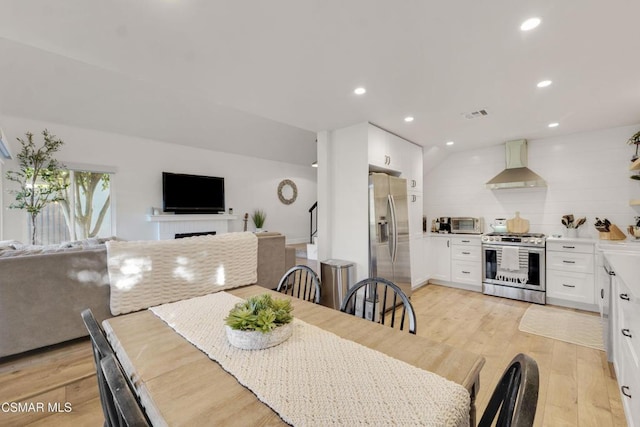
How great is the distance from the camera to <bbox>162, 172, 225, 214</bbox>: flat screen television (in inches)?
223

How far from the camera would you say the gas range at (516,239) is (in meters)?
3.71

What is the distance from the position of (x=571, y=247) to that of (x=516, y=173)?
1280mm

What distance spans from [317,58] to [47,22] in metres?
1.61

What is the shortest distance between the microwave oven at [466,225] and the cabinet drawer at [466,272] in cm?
57

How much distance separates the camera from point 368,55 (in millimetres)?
1975

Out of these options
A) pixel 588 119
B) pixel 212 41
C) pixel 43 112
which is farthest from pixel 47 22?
pixel 588 119

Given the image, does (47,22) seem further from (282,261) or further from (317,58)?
(282,261)

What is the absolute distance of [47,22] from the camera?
63.4 inches

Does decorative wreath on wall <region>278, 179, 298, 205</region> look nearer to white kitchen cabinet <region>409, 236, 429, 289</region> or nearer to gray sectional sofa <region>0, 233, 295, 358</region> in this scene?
white kitchen cabinet <region>409, 236, 429, 289</region>

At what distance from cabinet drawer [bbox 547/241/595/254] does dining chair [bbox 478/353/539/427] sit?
378 centimetres

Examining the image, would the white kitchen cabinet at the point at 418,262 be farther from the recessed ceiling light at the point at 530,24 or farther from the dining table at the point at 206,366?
the dining table at the point at 206,366

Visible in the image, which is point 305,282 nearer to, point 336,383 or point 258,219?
point 336,383

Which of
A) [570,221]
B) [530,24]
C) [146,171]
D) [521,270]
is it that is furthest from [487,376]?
[146,171]

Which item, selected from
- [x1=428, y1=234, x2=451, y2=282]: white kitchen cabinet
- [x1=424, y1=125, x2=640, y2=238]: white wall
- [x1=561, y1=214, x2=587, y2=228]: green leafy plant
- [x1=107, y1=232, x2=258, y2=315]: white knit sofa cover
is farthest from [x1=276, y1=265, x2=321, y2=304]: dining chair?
[x1=561, y1=214, x2=587, y2=228]: green leafy plant
